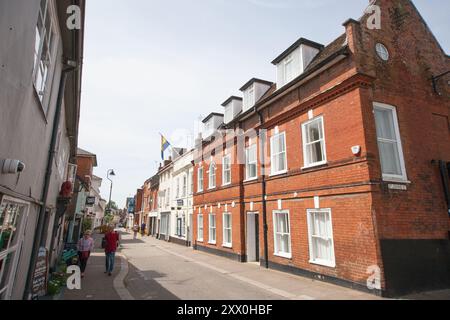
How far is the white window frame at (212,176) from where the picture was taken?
64.0 ft

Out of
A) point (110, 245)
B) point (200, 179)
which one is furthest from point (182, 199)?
point (110, 245)

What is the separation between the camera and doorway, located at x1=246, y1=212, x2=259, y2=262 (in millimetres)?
15047

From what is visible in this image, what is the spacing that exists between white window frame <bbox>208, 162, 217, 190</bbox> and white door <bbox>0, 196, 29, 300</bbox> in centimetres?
1468

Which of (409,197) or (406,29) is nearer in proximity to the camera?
(409,197)

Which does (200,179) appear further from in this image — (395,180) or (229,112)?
(395,180)

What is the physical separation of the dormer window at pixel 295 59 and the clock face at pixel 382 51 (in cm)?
287

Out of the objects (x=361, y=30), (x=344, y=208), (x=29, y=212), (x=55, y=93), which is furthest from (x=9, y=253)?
(x=361, y=30)

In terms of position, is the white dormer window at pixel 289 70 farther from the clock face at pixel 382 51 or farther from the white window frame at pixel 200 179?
the white window frame at pixel 200 179

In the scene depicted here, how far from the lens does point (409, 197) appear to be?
9.12 meters

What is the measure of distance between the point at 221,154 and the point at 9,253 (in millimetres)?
14665

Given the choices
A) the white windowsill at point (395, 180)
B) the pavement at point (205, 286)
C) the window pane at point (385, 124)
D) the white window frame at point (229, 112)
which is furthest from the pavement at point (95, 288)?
the white window frame at point (229, 112)

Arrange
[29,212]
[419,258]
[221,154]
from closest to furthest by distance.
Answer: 1. [29,212]
2. [419,258]
3. [221,154]

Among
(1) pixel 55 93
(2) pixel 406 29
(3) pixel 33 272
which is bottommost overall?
(3) pixel 33 272

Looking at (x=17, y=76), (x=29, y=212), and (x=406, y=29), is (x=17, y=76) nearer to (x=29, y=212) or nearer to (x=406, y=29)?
(x=29, y=212)
